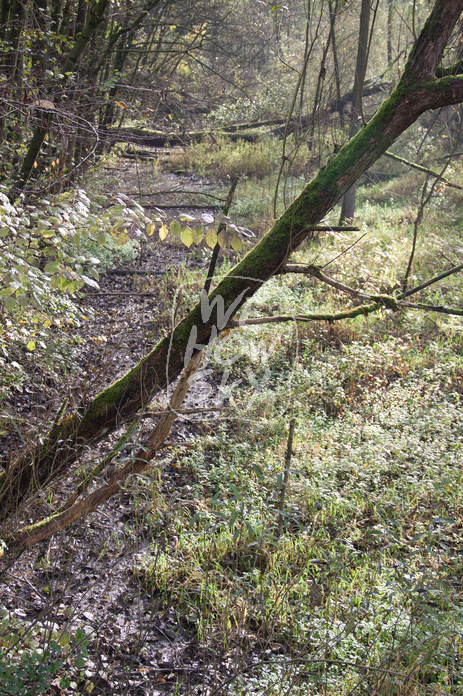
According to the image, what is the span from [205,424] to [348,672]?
2.86 m

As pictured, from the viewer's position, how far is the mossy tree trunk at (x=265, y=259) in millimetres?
2711

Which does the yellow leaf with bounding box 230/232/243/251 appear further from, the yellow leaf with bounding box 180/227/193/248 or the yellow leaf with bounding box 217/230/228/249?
the yellow leaf with bounding box 180/227/193/248

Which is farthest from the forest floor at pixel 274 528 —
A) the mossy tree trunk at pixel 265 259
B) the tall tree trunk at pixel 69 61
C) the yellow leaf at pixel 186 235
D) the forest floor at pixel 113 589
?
the tall tree trunk at pixel 69 61

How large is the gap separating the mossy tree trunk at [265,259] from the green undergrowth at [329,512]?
2.74 feet

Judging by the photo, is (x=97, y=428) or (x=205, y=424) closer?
(x=97, y=428)

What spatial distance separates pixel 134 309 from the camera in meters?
7.40

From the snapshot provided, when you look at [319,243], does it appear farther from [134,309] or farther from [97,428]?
[97,428]

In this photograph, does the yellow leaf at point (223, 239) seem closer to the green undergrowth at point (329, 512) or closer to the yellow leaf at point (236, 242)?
the yellow leaf at point (236, 242)

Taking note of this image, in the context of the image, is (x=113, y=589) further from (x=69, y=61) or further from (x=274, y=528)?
(x=69, y=61)

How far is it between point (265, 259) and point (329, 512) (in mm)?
2090

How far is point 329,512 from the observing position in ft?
12.6

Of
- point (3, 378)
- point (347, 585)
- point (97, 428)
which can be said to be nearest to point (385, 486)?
point (347, 585)

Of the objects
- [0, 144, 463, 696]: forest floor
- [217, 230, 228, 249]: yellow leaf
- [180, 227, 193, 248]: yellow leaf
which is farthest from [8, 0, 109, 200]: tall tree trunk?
[217, 230, 228, 249]: yellow leaf

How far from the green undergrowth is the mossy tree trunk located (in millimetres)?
835
